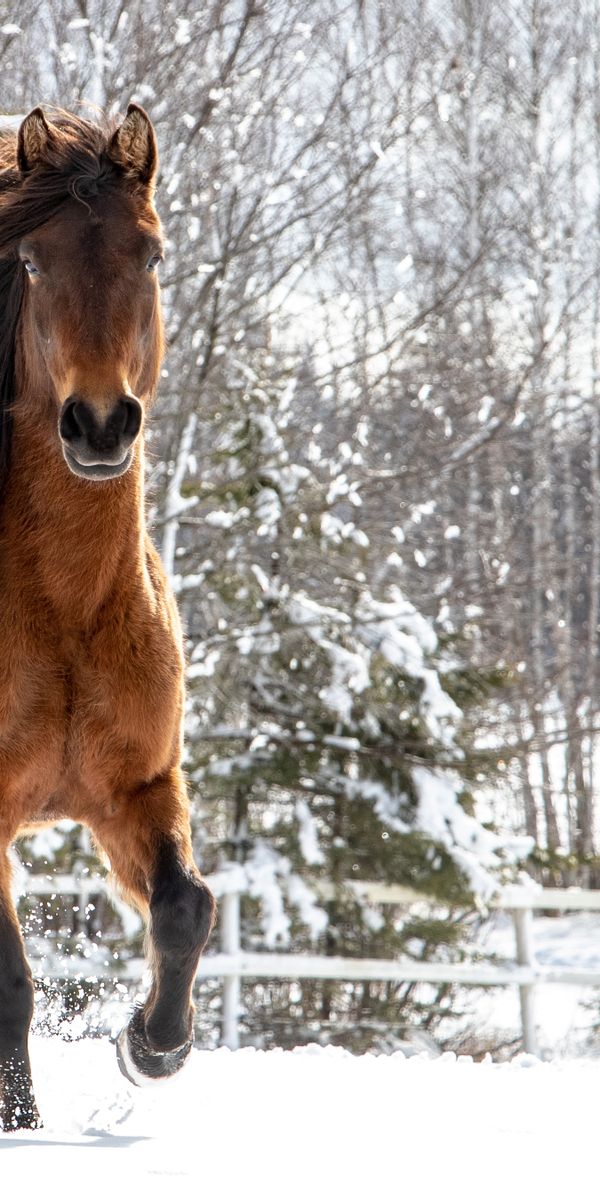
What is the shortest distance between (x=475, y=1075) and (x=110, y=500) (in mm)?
2355

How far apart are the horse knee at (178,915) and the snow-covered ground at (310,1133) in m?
0.41

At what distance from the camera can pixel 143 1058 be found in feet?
10.8

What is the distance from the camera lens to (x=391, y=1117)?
10.3 ft

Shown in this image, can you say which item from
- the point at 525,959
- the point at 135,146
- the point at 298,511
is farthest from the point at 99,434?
the point at 525,959

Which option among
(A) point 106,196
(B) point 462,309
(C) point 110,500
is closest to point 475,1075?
(C) point 110,500

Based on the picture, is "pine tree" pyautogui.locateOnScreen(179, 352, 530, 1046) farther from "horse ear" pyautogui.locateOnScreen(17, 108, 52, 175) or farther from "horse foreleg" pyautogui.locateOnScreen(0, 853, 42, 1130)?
"horse foreleg" pyautogui.locateOnScreen(0, 853, 42, 1130)

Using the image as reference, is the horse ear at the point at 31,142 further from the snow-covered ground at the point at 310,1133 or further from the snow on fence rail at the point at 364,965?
Answer: the snow on fence rail at the point at 364,965

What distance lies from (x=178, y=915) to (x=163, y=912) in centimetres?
4

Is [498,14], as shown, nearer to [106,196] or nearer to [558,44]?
[558,44]

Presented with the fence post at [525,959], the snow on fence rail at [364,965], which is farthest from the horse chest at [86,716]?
the fence post at [525,959]

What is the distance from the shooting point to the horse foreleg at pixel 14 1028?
2.96m

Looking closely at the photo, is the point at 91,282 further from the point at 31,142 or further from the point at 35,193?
the point at 31,142

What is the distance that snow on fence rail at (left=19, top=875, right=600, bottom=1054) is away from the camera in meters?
7.89

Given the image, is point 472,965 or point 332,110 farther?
point 472,965
